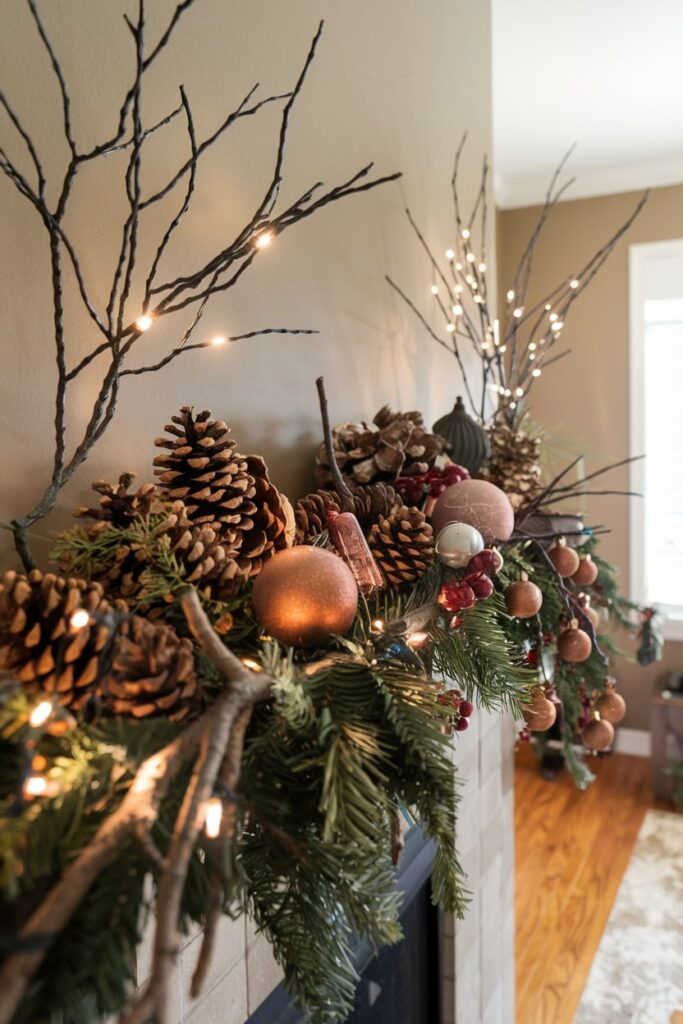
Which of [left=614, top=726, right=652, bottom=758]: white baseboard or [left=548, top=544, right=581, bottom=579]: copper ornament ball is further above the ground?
[left=548, top=544, right=581, bottom=579]: copper ornament ball

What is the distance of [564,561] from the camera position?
0.91 m

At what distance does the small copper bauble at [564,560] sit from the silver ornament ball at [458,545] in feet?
0.84

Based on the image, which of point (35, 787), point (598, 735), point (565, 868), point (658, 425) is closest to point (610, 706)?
point (598, 735)

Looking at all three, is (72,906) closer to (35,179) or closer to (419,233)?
(35,179)

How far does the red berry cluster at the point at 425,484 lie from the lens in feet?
2.87

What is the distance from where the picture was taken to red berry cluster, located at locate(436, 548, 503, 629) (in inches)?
24.7

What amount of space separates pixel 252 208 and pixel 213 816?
690 mm

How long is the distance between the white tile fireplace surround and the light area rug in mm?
643

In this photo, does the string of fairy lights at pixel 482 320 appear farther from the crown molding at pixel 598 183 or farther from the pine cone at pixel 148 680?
the crown molding at pixel 598 183

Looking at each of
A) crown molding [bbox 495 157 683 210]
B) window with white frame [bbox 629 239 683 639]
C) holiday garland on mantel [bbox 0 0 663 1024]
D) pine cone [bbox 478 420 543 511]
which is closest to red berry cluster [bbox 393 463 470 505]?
holiday garland on mantel [bbox 0 0 663 1024]

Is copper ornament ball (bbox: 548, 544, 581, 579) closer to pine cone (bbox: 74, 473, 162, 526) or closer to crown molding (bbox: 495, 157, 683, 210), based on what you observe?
pine cone (bbox: 74, 473, 162, 526)

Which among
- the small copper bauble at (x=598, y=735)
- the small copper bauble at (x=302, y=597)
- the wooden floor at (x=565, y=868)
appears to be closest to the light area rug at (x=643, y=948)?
the wooden floor at (x=565, y=868)

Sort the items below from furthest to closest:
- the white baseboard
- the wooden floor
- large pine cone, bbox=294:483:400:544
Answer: the white baseboard
the wooden floor
large pine cone, bbox=294:483:400:544

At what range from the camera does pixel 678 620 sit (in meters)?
3.36
